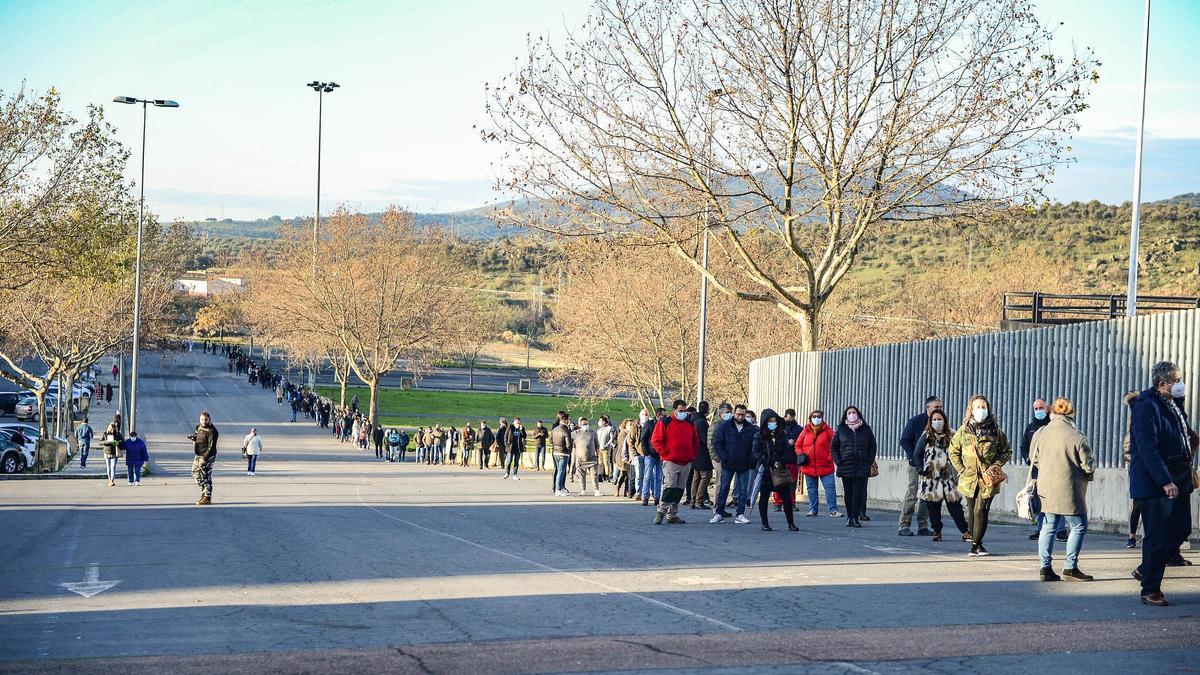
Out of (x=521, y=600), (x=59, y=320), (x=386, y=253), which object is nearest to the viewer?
(x=521, y=600)

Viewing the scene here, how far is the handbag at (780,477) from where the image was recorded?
17234 mm

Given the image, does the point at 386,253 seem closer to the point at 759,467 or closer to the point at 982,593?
the point at 759,467

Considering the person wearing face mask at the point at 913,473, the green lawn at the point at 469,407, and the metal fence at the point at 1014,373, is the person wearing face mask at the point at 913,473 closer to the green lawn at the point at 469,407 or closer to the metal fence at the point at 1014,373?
the metal fence at the point at 1014,373

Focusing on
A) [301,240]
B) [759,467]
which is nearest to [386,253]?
[301,240]

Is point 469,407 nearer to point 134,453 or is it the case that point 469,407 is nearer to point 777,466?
point 134,453

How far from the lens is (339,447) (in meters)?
57.1

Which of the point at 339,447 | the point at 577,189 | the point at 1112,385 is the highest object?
the point at 577,189

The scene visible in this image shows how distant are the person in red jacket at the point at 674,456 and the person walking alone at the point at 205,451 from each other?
28.0ft

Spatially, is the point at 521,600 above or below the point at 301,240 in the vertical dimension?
below

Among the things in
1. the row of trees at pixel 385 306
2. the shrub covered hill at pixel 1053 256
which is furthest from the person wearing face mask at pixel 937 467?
the row of trees at pixel 385 306

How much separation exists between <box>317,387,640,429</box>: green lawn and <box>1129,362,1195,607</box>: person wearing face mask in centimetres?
5802

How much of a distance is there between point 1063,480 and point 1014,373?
895 centimetres

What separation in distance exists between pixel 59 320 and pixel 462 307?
22.9 metres

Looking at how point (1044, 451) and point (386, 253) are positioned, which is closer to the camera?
point (1044, 451)
